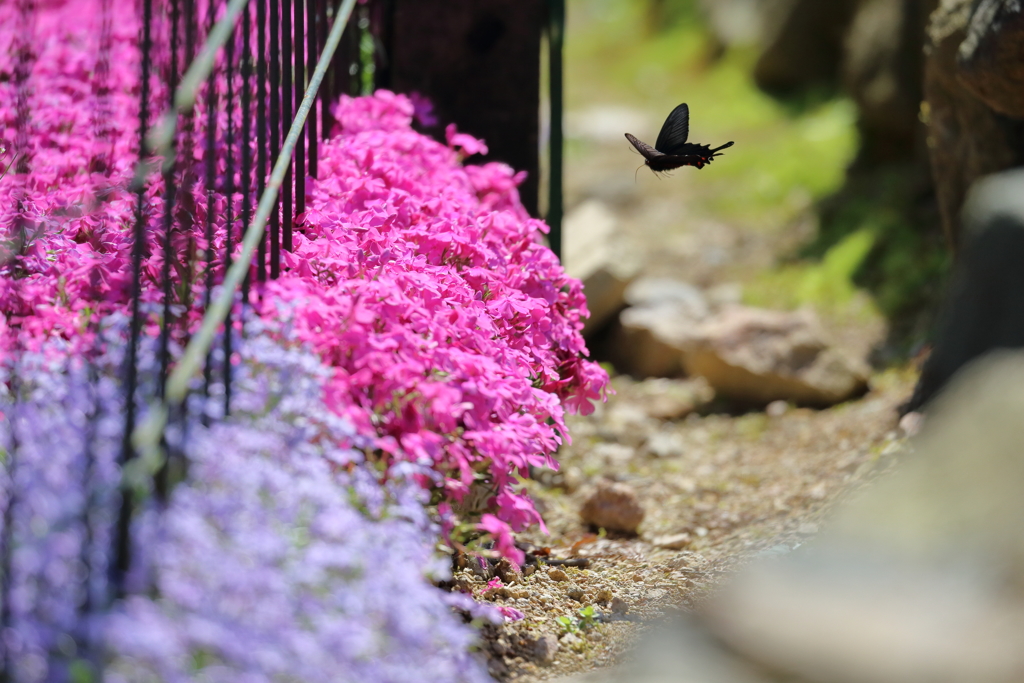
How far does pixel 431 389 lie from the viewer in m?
2.66

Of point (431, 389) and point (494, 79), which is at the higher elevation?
point (494, 79)

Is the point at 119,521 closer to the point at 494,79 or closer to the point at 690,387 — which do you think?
the point at 494,79

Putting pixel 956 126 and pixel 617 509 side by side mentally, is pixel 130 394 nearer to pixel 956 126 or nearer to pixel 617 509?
pixel 617 509

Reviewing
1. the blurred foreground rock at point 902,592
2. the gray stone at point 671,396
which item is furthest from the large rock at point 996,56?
the gray stone at point 671,396

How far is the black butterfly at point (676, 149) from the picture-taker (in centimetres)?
381

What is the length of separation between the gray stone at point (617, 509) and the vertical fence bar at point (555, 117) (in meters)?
Answer: 1.38

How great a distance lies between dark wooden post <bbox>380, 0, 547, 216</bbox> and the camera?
527 centimetres

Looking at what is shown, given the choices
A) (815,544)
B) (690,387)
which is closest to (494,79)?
(690,387)

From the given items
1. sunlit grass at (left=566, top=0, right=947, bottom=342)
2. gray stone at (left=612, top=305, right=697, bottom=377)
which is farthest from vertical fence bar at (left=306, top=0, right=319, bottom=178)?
sunlit grass at (left=566, top=0, right=947, bottom=342)

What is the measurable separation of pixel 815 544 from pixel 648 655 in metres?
0.51

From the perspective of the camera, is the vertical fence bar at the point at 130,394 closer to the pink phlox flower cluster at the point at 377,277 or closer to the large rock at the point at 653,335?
the pink phlox flower cluster at the point at 377,277

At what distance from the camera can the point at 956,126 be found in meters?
5.27

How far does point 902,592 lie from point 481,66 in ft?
12.5

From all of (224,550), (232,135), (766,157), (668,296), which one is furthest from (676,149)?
(766,157)
